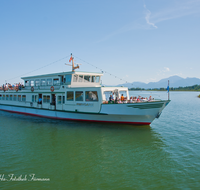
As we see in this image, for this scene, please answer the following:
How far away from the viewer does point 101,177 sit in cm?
708

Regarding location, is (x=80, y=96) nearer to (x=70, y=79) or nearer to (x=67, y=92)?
(x=67, y=92)

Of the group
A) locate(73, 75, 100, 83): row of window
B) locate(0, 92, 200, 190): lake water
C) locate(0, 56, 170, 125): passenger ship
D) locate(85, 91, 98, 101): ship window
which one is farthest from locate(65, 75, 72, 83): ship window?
locate(0, 92, 200, 190): lake water


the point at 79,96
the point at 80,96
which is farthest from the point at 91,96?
the point at 79,96

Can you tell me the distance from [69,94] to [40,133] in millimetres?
5347

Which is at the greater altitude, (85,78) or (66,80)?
(85,78)

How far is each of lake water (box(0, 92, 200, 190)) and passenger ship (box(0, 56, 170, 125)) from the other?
64.6 inches

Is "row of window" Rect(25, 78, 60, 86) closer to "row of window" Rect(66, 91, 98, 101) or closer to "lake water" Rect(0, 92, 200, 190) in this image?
"row of window" Rect(66, 91, 98, 101)

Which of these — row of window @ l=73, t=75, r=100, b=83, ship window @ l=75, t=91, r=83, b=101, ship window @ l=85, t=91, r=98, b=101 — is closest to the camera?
ship window @ l=85, t=91, r=98, b=101

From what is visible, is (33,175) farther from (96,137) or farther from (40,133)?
(40,133)

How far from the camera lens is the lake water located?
6.76 m

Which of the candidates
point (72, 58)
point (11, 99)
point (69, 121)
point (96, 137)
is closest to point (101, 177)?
point (96, 137)

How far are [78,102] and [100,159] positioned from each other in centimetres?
860

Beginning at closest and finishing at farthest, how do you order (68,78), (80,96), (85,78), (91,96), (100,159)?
(100,159)
(91,96)
(80,96)
(68,78)
(85,78)

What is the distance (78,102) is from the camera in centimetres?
1655
